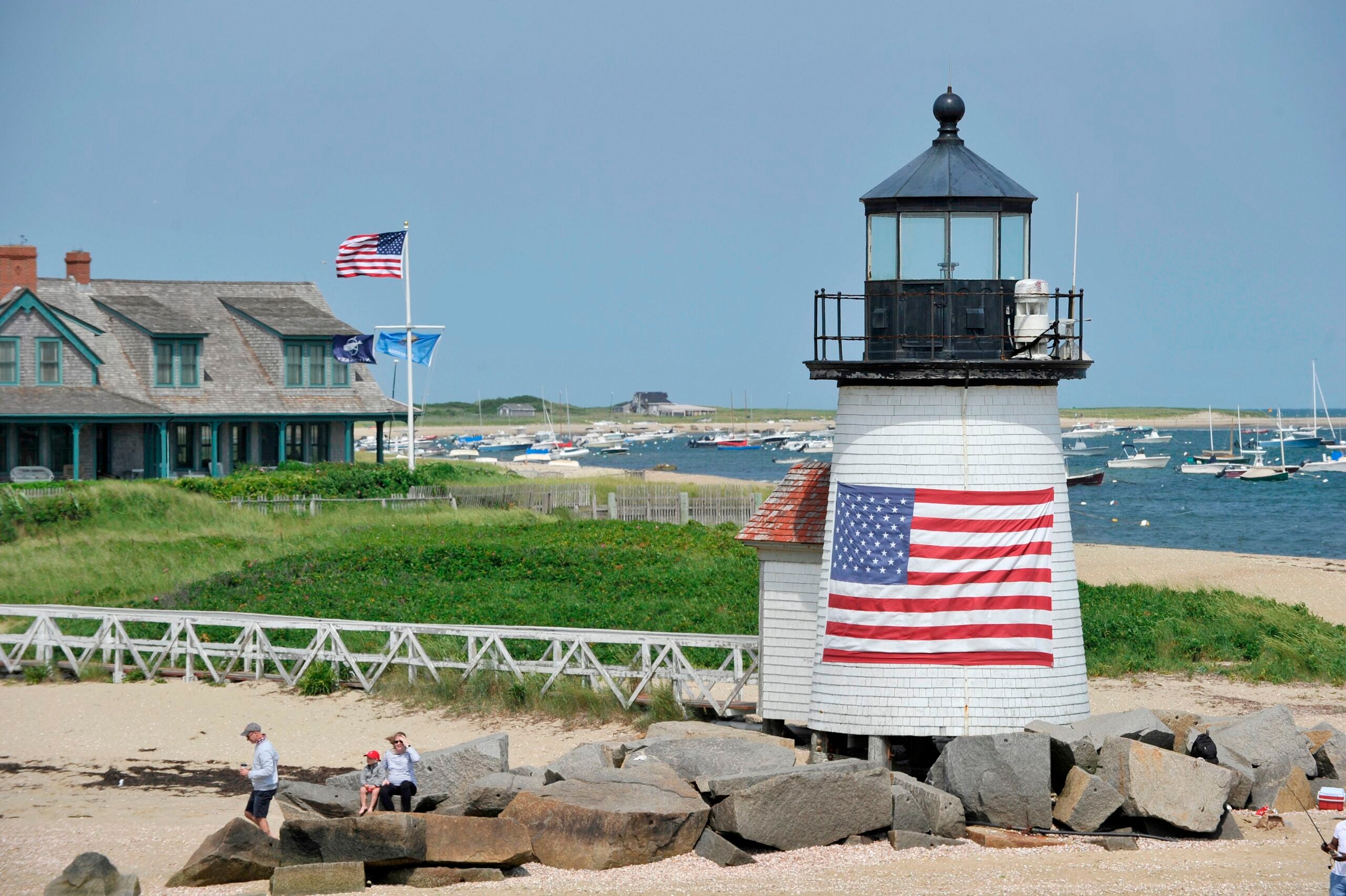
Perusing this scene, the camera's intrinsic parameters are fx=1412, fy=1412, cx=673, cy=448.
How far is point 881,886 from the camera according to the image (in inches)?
491

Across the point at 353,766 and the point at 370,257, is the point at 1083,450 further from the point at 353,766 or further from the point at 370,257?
the point at 353,766

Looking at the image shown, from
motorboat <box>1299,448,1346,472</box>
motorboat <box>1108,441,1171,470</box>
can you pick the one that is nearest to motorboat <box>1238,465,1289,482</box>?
motorboat <box>1299,448,1346,472</box>

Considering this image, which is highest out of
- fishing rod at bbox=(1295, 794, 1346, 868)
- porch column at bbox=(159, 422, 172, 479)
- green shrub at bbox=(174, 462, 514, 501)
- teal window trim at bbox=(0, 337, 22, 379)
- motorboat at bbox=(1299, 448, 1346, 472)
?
teal window trim at bbox=(0, 337, 22, 379)

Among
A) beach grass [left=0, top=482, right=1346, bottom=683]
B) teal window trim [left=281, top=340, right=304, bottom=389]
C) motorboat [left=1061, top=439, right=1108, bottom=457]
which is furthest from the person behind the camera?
motorboat [left=1061, top=439, right=1108, bottom=457]

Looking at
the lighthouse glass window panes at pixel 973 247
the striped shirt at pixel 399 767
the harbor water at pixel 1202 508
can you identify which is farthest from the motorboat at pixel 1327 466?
the striped shirt at pixel 399 767

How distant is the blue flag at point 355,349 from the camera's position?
144ft

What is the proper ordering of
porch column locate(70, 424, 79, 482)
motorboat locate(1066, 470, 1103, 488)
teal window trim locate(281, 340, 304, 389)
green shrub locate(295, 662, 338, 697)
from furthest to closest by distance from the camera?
motorboat locate(1066, 470, 1103, 488) → teal window trim locate(281, 340, 304, 389) → porch column locate(70, 424, 79, 482) → green shrub locate(295, 662, 338, 697)

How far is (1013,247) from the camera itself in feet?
48.4

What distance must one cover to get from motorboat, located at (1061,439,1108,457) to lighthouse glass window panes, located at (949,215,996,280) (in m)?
112

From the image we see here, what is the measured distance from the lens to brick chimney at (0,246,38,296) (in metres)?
43.5

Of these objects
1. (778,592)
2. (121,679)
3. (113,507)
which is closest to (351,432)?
(113,507)

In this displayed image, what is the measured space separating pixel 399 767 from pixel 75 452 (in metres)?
30.4

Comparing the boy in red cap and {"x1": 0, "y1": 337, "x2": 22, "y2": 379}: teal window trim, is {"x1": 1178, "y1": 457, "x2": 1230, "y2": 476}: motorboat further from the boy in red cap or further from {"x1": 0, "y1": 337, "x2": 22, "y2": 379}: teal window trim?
the boy in red cap

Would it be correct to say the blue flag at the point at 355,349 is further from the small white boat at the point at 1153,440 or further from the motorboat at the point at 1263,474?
the small white boat at the point at 1153,440
